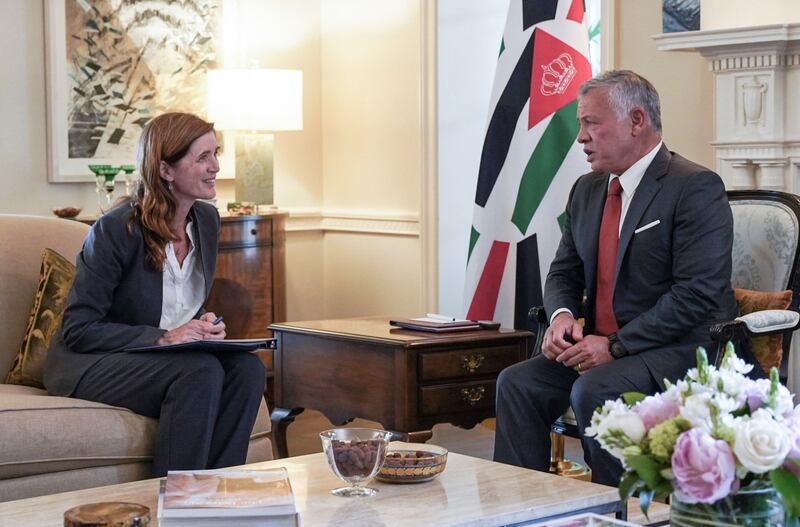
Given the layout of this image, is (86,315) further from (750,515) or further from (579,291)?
(750,515)

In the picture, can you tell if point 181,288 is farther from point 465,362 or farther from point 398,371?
point 465,362

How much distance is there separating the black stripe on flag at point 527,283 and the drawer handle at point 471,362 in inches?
34.1

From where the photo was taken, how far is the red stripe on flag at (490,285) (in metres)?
4.41

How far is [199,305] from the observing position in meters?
3.24

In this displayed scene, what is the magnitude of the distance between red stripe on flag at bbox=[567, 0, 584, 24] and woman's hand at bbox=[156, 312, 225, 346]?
1.90 meters

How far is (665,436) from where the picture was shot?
4.91 ft

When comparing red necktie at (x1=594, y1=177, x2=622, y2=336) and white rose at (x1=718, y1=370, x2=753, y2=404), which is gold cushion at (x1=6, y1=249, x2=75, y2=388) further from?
white rose at (x1=718, y1=370, x2=753, y2=404)

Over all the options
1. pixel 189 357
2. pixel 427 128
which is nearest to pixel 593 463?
pixel 189 357

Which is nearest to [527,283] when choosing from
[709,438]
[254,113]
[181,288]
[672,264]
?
[672,264]

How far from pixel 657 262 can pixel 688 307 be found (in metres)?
0.15

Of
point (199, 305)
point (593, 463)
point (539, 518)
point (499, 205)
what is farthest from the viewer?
point (499, 205)

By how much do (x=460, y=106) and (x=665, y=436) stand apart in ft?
12.9

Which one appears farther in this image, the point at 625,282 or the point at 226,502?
the point at 625,282

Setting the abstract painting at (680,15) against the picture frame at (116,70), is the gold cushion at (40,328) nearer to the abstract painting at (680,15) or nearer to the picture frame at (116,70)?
the picture frame at (116,70)
